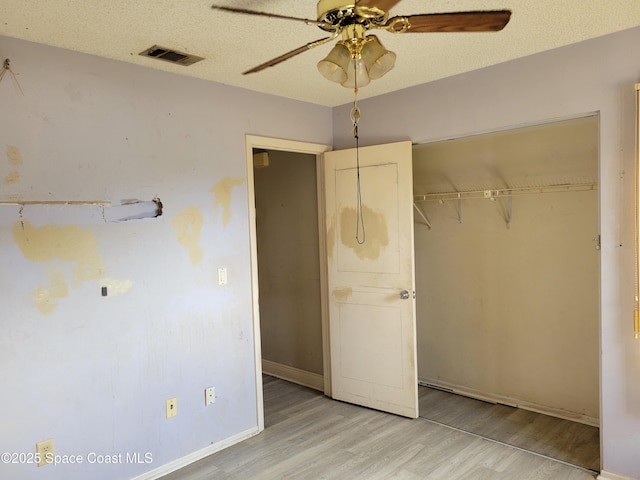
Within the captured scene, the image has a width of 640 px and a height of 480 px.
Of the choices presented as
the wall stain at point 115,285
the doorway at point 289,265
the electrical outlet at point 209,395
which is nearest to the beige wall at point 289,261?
the doorway at point 289,265

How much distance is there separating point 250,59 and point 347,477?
2.50 meters

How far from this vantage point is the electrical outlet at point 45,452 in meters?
2.37

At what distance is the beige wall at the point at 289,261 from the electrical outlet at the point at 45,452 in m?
2.31

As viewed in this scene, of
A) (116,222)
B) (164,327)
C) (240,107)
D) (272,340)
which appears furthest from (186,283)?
(272,340)

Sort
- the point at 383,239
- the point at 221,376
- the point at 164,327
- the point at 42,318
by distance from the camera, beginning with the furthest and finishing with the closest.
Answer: the point at 383,239 < the point at 221,376 < the point at 164,327 < the point at 42,318

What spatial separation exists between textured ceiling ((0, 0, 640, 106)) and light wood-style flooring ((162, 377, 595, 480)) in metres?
2.44

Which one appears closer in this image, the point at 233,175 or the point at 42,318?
the point at 42,318

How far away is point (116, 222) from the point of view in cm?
267

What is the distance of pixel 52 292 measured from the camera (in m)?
2.42

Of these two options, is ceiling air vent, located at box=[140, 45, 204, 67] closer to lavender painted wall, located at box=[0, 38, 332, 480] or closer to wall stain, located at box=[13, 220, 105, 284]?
lavender painted wall, located at box=[0, 38, 332, 480]

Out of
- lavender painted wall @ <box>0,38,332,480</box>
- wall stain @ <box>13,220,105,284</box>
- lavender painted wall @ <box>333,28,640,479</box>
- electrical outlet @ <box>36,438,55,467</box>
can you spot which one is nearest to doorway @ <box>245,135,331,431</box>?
lavender painted wall @ <box>0,38,332,480</box>

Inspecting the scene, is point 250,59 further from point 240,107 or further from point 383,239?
point 383,239

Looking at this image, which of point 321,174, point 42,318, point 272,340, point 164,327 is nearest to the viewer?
point 42,318

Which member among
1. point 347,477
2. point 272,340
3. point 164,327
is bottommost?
point 347,477
